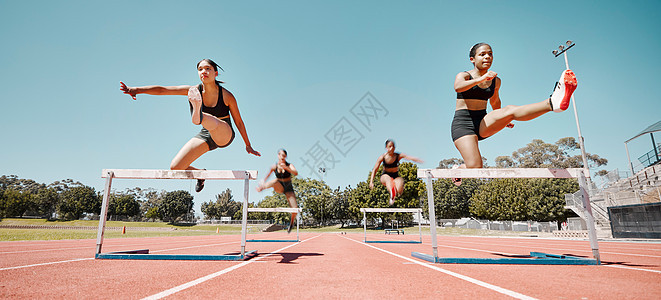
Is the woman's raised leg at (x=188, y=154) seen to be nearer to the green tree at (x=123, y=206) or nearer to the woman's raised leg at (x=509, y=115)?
the woman's raised leg at (x=509, y=115)

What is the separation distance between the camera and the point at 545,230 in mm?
33812

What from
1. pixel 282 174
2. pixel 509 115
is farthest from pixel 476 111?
pixel 282 174

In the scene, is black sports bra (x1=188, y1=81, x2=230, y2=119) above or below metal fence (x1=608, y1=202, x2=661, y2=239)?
above

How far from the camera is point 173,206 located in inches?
3332

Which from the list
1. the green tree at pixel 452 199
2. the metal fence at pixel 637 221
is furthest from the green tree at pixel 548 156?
the metal fence at pixel 637 221

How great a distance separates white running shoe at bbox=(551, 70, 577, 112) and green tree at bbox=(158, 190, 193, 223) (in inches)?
3727

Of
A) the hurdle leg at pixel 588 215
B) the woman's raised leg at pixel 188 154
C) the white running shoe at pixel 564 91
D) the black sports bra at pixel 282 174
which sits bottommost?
the hurdle leg at pixel 588 215

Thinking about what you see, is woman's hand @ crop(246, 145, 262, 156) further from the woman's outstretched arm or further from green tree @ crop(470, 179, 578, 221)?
green tree @ crop(470, 179, 578, 221)

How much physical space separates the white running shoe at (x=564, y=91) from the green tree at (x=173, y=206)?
9467cm

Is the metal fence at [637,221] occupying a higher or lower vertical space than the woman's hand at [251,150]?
lower

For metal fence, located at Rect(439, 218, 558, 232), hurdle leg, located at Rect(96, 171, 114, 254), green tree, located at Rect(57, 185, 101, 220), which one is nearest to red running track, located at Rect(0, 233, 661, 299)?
hurdle leg, located at Rect(96, 171, 114, 254)

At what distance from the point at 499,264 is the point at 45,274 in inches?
236

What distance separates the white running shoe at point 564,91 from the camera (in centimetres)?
371

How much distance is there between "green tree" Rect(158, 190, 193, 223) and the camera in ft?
277
